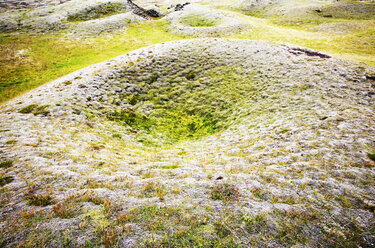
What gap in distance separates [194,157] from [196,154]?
23.8 inches

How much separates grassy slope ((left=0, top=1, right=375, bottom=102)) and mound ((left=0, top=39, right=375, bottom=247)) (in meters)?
13.9

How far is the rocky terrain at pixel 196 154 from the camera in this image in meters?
4.99

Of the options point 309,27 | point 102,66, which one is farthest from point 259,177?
point 309,27

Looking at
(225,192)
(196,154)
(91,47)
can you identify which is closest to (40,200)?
(225,192)

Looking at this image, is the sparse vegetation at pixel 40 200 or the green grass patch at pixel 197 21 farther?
the green grass patch at pixel 197 21

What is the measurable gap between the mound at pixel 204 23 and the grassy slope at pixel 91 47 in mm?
3999

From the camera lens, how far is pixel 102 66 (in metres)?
20.6

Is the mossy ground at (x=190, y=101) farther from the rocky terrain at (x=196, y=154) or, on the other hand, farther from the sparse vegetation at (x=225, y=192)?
the sparse vegetation at (x=225, y=192)

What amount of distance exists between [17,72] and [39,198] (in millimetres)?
34912

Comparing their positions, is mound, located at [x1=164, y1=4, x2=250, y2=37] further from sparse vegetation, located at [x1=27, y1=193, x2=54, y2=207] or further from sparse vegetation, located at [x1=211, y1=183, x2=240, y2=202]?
sparse vegetation, located at [x1=27, y1=193, x2=54, y2=207]

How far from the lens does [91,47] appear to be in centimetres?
4056

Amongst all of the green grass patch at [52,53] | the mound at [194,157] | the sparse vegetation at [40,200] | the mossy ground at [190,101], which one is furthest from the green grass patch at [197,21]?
the sparse vegetation at [40,200]

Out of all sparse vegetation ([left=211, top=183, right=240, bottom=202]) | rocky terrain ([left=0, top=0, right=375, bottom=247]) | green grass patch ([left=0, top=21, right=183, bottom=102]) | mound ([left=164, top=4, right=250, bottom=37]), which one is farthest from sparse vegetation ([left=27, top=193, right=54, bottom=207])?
mound ([left=164, top=4, right=250, bottom=37])

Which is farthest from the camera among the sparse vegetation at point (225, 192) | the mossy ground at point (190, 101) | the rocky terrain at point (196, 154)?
the mossy ground at point (190, 101)
